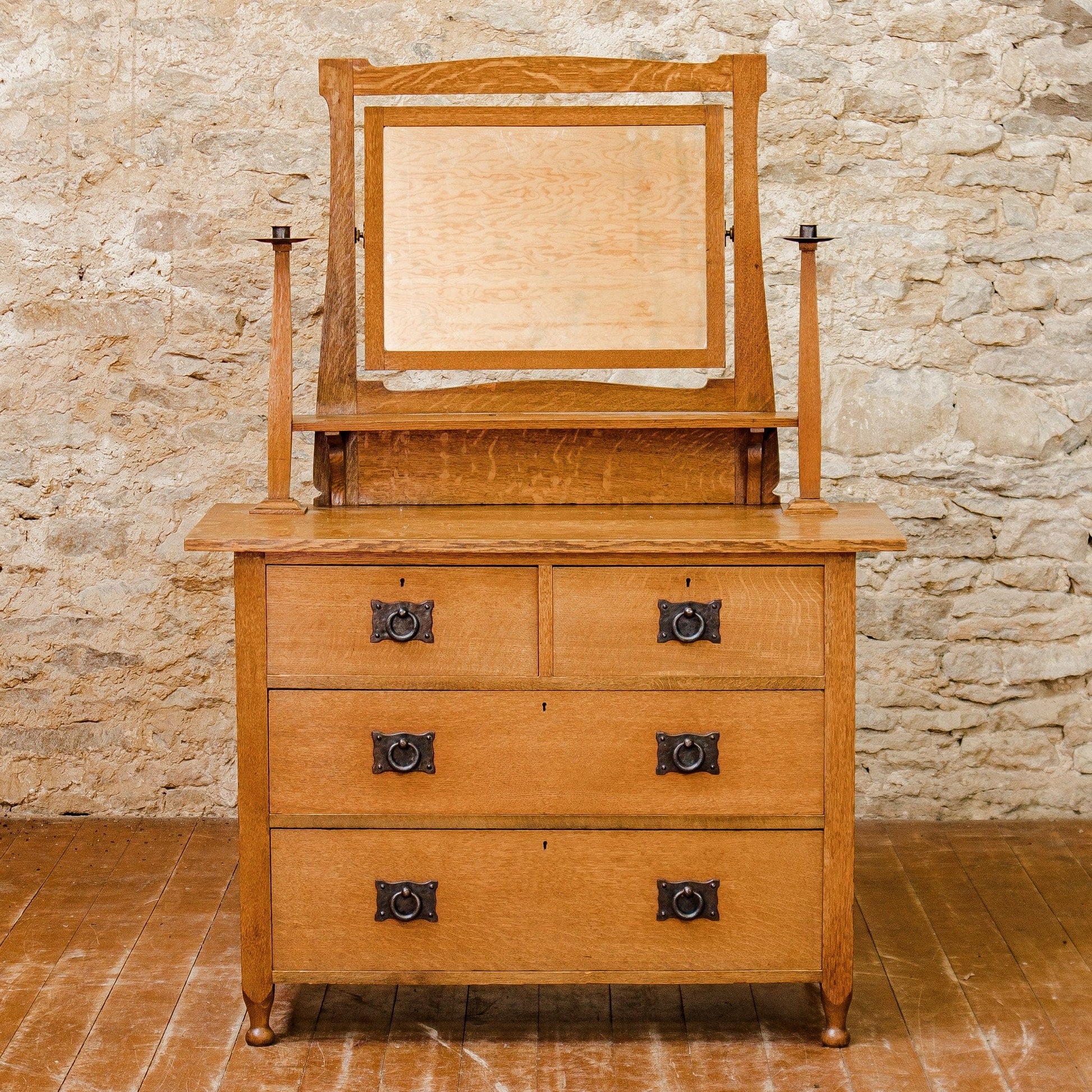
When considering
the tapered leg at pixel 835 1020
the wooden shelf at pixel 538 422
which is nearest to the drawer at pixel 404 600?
the wooden shelf at pixel 538 422

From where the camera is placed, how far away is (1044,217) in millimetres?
3664

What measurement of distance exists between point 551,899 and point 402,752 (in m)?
0.40

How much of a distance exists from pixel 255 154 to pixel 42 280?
680 mm

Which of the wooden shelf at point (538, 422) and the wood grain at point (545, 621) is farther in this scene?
the wooden shelf at point (538, 422)

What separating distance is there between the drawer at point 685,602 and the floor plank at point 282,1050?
3.01 feet

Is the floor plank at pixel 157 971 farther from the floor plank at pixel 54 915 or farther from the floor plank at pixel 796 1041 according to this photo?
the floor plank at pixel 796 1041

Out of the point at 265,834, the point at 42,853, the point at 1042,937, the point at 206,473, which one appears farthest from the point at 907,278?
the point at 42,853

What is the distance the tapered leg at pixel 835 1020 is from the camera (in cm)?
264

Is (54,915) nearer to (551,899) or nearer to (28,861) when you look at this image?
(28,861)

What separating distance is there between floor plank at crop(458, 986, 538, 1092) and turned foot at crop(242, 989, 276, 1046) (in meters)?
0.39

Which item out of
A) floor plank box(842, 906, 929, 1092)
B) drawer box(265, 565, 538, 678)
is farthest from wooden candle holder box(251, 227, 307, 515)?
floor plank box(842, 906, 929, 1092)

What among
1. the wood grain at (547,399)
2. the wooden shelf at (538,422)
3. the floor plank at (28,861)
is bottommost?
the floor plank at (28,861)

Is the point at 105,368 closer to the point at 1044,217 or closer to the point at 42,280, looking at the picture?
the point at 42,280

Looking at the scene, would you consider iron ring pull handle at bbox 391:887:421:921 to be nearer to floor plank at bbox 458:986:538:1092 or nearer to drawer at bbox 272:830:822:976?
drawer at bbox 272:830:822:976
